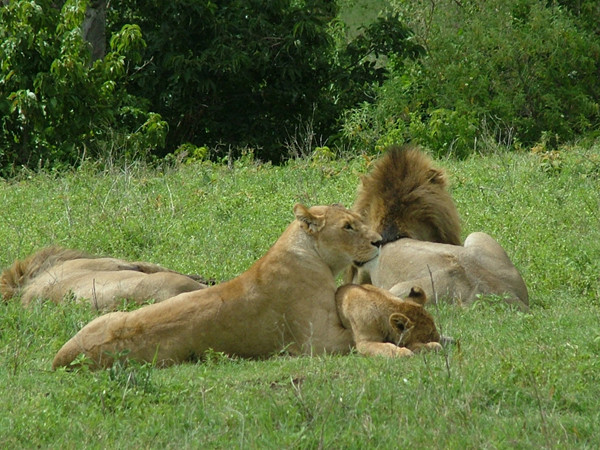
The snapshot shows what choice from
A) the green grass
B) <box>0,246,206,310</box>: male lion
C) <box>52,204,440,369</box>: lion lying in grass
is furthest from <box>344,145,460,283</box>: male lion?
<box>52,204,440,369</box>: lion lying in grass

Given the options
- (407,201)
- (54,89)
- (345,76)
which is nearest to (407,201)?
(407,201)

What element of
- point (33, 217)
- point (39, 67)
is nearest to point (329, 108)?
point (39, 67)

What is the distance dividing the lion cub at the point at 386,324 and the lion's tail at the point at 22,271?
11.0 ft

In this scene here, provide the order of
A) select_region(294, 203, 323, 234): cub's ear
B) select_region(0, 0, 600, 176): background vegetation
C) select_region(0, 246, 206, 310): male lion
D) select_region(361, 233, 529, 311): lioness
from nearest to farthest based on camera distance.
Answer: select_region(294, 203, 323, 234): cub's ear, select_region(361, 233, 529, 311): lioness, select_region(0, 246, 206, 310): male lion, select_region(0, 0, 600, 176): background vegetation

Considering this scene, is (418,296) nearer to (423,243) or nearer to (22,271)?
(423,243)

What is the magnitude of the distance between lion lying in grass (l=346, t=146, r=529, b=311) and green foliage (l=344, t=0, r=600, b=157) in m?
9.25

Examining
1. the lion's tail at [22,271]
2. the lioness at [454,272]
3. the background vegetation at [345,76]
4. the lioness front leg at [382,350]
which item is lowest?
the background vegetation at [345,76]

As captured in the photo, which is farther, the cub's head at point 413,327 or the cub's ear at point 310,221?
the cub's ear at point 310,221

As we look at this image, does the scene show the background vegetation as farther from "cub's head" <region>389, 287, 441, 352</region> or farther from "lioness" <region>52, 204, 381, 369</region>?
"cub's head" <region>389, 287, 441, 352</region>

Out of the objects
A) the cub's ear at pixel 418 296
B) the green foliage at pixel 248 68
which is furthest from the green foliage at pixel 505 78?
the cub's ear at pixel 418 296

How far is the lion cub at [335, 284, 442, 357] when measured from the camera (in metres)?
5.81

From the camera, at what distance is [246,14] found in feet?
64.3

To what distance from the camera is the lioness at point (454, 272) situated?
23.9ft

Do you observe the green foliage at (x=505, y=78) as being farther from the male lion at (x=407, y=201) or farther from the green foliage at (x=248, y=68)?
the male lion at (x=407, y=201)
